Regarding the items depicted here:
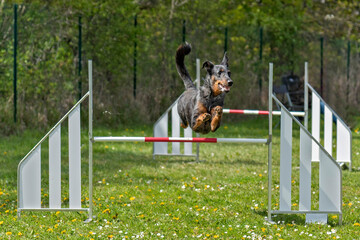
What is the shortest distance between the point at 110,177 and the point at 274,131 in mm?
6082

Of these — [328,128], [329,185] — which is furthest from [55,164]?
[328,128]

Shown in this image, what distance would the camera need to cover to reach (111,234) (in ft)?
18.5

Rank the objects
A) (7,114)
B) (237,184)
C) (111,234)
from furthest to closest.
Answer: (7,114) → (237,184) → (111,234)

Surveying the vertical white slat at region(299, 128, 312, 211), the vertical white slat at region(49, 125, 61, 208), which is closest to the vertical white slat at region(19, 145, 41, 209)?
the vertical white slat at region(49, 125, 61, 208)

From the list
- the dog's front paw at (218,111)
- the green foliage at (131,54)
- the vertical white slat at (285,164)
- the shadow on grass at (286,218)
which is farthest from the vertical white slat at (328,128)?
the dog's front paw at (218,111)

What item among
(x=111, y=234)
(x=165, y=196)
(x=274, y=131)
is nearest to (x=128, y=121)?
(x=274, y=131)

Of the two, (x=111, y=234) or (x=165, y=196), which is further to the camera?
(x=165, y=196)

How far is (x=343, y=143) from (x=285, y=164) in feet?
10.3

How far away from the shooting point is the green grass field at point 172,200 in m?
5.74

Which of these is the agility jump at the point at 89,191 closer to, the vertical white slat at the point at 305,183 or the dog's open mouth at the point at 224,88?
the vertical white slat at the point at 305,183

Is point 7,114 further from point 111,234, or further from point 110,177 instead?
point 111,234

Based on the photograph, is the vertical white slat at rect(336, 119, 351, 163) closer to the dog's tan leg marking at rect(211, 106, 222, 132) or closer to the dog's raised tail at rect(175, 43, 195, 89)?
the dog's raised tail at rect(175, 43, 195, 89)

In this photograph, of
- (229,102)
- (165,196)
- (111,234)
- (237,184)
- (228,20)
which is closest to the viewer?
(111,234)

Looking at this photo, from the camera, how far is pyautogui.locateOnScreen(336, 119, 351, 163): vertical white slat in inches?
353
